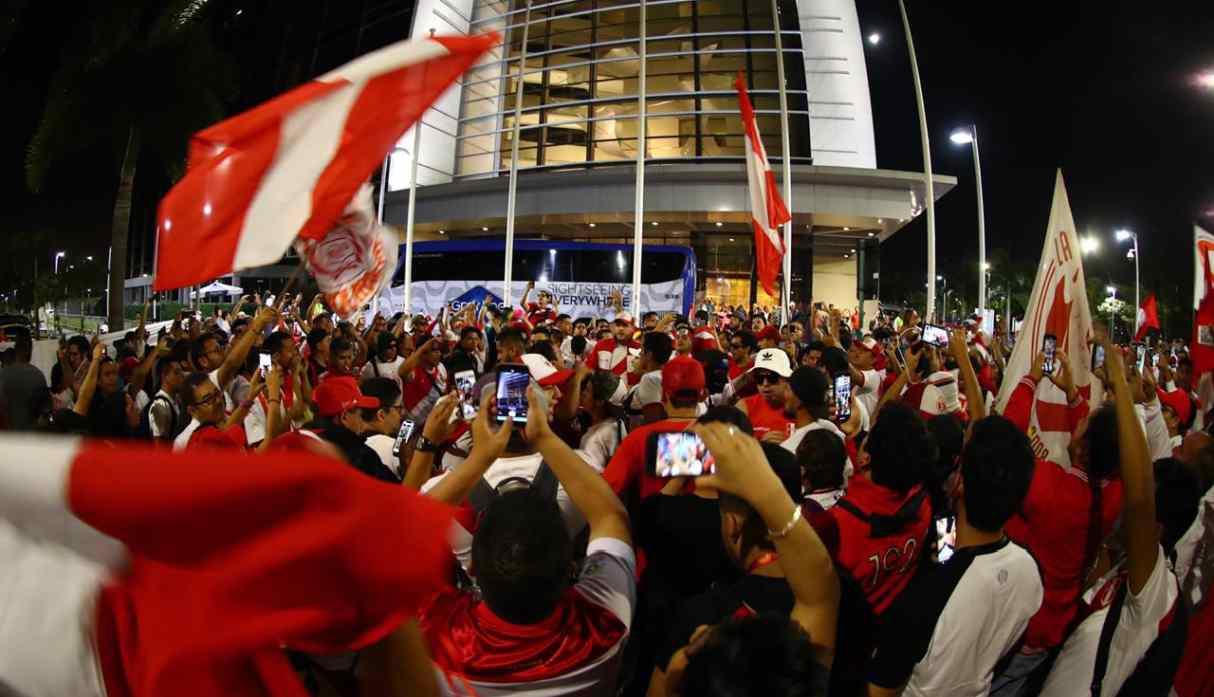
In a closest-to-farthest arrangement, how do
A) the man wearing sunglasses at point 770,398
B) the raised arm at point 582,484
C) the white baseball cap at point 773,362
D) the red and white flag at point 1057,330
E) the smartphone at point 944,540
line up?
the raised arm at point 582,484, the smartphone at point 944,540, the red and white flag at point 1057,330, the man wearing sunglasses at point 770,398, the white baseball cap at point 773,362

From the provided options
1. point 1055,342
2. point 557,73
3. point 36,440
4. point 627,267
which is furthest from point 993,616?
point 557,73

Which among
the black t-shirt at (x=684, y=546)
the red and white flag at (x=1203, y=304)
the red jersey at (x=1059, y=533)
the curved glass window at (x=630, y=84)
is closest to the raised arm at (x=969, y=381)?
the red and white flag at (x=1203, y=304)

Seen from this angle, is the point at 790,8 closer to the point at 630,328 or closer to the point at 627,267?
the point at 627,267

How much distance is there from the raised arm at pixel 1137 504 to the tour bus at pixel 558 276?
79.5 feet

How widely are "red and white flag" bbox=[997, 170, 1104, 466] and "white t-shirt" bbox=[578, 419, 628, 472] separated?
2.32m

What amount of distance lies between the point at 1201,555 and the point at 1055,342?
1.55 m

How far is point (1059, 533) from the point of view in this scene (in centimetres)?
300

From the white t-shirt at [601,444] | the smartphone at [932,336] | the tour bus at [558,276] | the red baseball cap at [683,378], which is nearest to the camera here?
the red baseball cap at [683,378]

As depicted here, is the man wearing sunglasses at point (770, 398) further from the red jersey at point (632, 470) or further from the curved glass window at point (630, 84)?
the curved glass window at point (630, 84)

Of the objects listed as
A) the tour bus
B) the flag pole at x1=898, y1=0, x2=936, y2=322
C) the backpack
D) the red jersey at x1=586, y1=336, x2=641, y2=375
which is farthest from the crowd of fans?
the tour bus

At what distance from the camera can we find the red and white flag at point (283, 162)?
10.8 feet

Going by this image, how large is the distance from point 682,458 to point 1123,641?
1792 mm

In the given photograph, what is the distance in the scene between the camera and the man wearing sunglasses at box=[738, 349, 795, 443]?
502 cm

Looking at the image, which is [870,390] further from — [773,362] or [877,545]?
[877,545]
